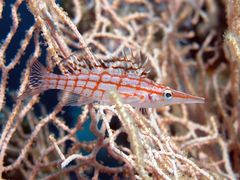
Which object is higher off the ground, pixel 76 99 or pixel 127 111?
pixel 76 99

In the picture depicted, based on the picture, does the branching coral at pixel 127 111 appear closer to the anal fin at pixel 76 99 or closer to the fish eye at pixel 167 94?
the anal fin at pixel 76 99

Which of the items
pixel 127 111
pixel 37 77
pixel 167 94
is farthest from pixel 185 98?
pixel 37 77

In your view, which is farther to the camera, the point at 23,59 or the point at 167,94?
the point at 23,59

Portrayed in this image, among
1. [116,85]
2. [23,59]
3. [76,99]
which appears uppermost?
[23,59]

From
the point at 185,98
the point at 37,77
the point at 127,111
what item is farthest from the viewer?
the point at 37,77

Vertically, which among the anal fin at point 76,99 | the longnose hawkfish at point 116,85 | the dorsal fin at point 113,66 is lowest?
the anal fin at point 76,99

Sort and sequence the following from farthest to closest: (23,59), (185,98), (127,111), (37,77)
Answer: (23,59) → (37,77) → (185,98) → (127,111)

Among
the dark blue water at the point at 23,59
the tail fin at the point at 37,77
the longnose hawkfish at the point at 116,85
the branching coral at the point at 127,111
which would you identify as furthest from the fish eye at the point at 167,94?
the dark blue water at the point at 23,59

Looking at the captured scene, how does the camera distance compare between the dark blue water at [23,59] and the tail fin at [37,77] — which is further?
the dark blue water at [23,59]

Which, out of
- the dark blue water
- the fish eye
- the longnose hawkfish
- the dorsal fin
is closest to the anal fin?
the longnose hawkfish

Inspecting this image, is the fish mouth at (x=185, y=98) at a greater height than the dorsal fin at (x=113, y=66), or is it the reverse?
the dorsal fin at (x=113, y=66)

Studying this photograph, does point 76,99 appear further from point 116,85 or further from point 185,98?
point 185,98
